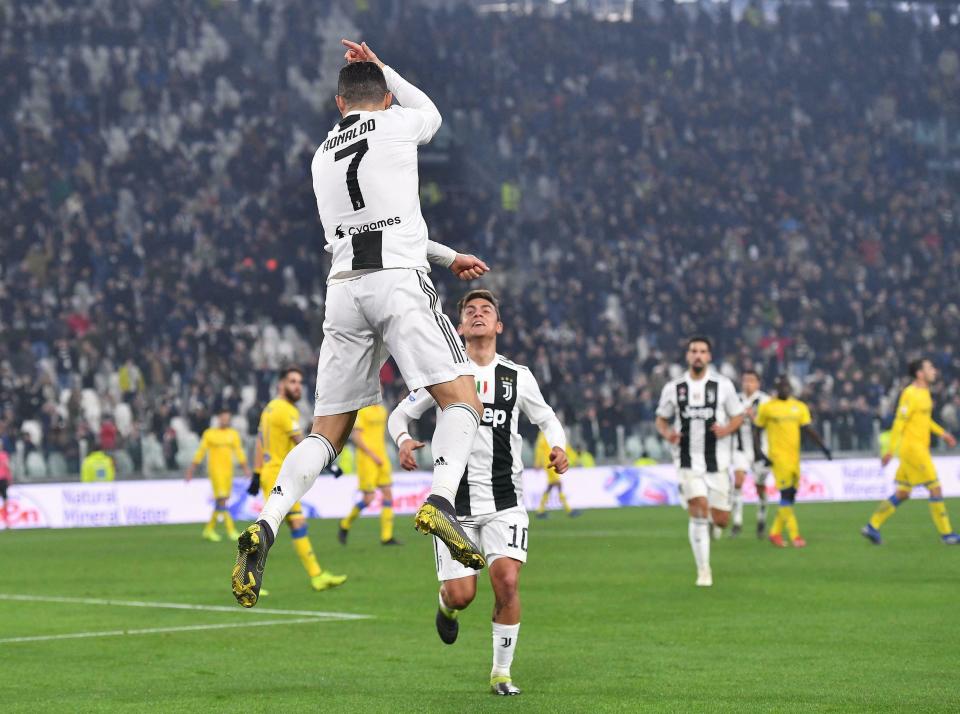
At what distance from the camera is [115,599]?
15.2 m

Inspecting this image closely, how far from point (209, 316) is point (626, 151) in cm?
1473

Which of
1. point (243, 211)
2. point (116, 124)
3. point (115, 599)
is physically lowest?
point (115, 599)

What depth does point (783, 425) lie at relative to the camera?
22.2m

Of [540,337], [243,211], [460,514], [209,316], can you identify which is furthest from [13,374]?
[460,514]

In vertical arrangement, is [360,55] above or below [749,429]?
above

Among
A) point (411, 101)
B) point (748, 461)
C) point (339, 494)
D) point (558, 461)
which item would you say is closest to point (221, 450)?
point (339, 494)

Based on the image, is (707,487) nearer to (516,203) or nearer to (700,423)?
(700,423)

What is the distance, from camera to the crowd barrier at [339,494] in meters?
28.8

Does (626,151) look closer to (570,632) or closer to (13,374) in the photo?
(13,374)

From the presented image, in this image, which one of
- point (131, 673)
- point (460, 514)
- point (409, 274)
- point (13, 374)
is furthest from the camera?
point (13, 374)

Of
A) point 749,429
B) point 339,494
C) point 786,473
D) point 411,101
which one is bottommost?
point 339,494

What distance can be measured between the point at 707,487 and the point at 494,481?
818 centimetres

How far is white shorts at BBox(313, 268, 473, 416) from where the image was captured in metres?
6.32

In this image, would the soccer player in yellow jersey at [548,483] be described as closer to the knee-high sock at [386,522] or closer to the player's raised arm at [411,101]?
the knee-high sock at [386,522]
